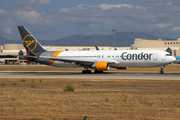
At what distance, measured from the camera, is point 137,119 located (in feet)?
40.3

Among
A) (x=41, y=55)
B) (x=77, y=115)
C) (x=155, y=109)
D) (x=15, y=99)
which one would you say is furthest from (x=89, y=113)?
(x=41, y=55)

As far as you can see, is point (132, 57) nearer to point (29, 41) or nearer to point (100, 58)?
point (100, 58)

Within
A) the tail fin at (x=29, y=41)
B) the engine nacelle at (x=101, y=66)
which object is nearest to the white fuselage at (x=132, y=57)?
the engine nacelle at (x=101, y=66)

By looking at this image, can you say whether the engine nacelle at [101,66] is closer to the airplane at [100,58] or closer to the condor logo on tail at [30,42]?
the airplane at [100,58]

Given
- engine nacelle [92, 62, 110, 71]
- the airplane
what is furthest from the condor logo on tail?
engine nacelle [92, 62, 110, 71]

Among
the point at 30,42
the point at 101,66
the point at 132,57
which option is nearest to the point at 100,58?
the point at 101,66

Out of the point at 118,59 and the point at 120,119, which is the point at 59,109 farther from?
the point at 118,59

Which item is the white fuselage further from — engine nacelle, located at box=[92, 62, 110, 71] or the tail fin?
the tail fin

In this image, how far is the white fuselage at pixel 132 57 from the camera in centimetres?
4300

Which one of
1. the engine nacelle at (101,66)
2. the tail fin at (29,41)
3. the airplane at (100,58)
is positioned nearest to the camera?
the airplane at (100,58)

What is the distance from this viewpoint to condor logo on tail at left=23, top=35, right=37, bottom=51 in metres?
51.8

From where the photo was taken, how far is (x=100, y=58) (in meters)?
47.0

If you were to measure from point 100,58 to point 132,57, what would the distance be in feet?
19.3

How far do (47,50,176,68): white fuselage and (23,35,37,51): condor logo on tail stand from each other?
29.9 ft
